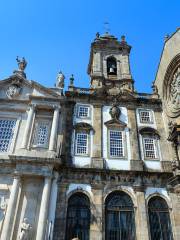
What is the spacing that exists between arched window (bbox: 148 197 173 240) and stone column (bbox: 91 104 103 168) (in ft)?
13.9

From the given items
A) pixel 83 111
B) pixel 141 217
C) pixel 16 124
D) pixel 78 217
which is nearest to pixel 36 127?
pixel 16 124

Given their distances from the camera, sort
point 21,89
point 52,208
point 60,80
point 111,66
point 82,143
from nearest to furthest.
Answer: point 52,208 → point 82,143 → point 21,89 → point 60,80 → point 111,66

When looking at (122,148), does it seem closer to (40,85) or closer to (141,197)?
(141,197)

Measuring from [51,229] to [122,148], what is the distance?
7.54 m

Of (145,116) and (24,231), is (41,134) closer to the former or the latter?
(24,231)

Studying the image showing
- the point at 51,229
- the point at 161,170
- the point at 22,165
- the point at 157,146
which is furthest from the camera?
the point at 157,146

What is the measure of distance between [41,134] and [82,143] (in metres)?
3.08

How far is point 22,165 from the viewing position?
639 inches

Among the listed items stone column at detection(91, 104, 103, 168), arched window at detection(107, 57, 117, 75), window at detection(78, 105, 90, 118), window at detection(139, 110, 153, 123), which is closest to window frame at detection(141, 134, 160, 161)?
window at detection(139, 110, 153, 123)

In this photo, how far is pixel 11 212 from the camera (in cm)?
1458

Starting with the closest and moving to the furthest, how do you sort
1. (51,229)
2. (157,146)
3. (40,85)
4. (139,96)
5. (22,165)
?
(51,229) < (22,165) < (157,146) < (40,85) < (139,96)

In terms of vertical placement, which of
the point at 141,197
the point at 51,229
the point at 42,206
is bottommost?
the point at 51,229

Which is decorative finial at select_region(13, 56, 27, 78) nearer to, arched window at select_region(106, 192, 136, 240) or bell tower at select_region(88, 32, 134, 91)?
bell tower at select_region(88, 32, 134, 91)

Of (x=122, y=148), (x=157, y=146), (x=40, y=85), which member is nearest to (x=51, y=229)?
(x=122, y=148)
